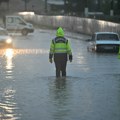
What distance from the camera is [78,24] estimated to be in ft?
209

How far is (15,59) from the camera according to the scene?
2811cm

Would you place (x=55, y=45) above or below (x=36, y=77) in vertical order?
above

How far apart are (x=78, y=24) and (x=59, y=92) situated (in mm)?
48626

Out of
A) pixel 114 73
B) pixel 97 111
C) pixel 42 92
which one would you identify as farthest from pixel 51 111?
pixel 114 73

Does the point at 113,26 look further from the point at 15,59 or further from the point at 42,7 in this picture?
the point at 42,7

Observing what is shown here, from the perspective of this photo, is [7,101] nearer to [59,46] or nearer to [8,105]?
[8,105]

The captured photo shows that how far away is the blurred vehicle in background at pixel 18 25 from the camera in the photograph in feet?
194

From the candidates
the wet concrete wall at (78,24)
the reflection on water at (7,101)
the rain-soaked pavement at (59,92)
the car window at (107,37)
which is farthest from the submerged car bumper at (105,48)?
the reflection on water at (7,101)

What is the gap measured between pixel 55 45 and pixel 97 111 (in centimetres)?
646

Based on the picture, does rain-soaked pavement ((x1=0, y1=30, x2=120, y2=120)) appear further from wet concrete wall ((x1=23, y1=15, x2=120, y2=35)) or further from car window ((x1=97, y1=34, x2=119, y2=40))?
wet concrete wall ((x1=23, y1=15, x2=120, y2=35))

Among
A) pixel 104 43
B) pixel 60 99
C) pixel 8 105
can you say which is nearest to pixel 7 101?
pixel 8 105

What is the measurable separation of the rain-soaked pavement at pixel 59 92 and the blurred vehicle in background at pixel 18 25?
3412cm

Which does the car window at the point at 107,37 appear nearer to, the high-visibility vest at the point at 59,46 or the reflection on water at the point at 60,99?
the high-visibility vest at the point at 59,46

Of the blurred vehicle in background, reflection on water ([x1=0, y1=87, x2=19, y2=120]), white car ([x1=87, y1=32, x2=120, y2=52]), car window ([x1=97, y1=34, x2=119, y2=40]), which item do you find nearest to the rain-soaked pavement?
reflection on water ([x1=0, y1=87, x2=19, y2=120])
